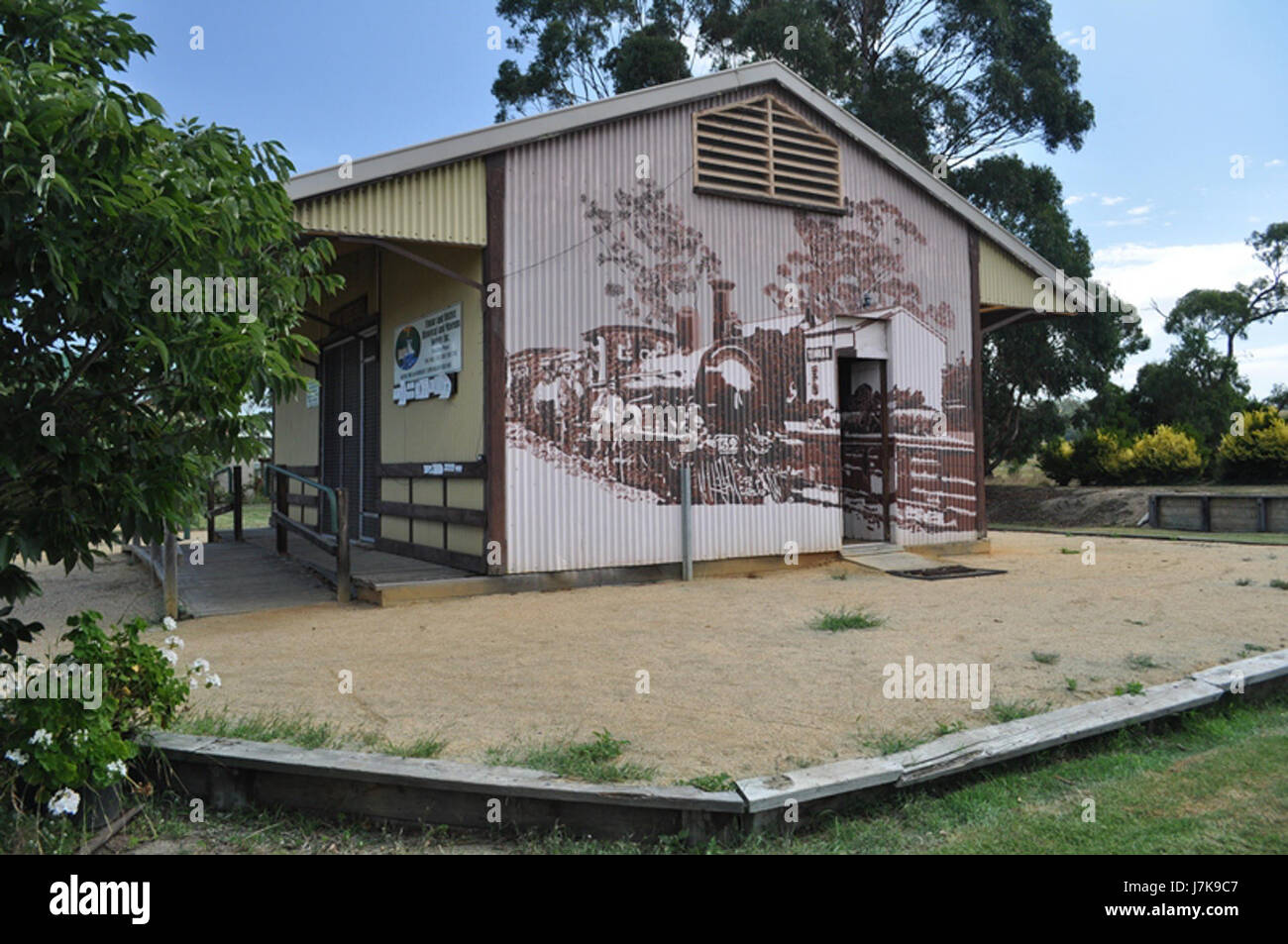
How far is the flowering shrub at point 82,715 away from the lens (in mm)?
3244

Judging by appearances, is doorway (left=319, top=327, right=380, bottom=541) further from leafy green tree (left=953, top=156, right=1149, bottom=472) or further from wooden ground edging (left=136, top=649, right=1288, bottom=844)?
leafy green tree (left=953, top=156, right=1149, bottom=472)

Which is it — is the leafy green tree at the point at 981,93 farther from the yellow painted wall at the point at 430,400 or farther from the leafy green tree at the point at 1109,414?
the yellow painted wall at the point at 430,400

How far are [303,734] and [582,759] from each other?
4.42ft

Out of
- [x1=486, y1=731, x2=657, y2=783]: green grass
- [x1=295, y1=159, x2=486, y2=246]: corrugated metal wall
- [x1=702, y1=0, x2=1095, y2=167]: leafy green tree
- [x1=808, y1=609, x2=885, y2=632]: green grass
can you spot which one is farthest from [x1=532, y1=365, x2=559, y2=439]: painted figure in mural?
[x1=702, y1=0, x2=1095, y2=167]: leafy green tree

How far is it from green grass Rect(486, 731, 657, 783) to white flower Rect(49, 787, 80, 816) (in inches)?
60.5

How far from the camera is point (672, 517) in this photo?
1058 cm

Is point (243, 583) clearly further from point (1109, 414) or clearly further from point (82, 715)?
point (1109, 414)

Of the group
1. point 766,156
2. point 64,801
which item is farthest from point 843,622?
point 766,156

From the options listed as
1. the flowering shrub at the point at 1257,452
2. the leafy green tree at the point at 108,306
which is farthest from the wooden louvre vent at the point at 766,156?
the flowering shrub at the point at 1257,452

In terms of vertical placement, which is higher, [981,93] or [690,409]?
[981,93]

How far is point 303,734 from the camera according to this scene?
420 centimetres

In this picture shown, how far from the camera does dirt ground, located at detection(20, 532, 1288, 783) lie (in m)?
4.55

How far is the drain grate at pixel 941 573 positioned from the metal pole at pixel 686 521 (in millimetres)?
2455
